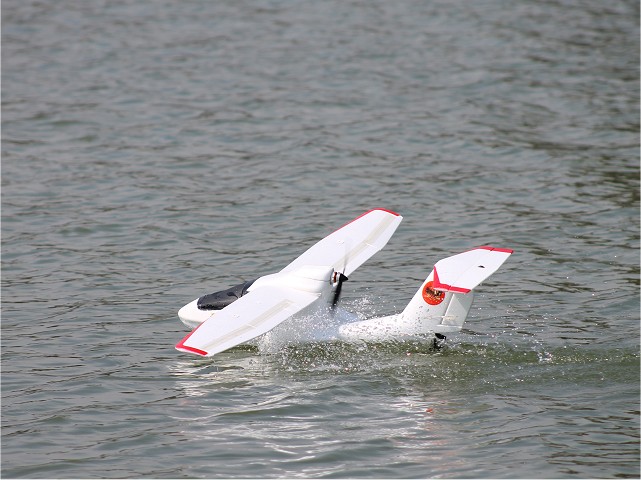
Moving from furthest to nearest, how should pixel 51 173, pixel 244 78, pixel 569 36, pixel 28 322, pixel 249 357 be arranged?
1. pixel 569 36
2. pixel 244 78
3. pixel 51 173
4. pixel 28 322
5. pixel 249 357

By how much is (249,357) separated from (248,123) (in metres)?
15.5

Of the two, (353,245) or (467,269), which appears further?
(353,245)

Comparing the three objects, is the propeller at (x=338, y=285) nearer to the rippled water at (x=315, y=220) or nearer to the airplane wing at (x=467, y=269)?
the rippled water at (x=315, y=220)

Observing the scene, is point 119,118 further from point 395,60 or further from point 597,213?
point 597,213

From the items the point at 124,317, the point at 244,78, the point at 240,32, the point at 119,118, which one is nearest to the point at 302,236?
the point at 124,317

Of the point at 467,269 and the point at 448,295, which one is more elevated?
the point at 467,269

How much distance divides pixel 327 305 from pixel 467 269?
272cm

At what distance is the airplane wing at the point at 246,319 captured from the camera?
14.3 meters

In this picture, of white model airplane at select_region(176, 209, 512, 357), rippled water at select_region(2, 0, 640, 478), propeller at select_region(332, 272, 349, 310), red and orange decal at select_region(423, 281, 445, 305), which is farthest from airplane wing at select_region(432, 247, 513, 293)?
propeller at select_region(332, 272, 349, 310)

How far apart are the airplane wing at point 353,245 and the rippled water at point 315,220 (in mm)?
1364

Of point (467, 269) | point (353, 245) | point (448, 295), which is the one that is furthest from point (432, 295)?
point (353, 245)

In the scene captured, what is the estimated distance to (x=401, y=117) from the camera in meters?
31.9

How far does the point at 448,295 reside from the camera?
16203 mm

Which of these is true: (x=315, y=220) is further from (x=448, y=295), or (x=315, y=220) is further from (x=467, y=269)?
(x=467, y=269)
